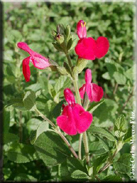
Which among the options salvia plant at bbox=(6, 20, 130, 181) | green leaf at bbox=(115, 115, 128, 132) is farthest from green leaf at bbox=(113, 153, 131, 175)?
green leaf at bbox=(115, 115, 128, 132)

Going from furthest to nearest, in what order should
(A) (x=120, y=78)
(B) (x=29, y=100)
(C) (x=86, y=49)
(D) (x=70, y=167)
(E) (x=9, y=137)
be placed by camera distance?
(A) (x=120, y=78) → (E) (x=9, y=137) → (D) (x=70, y=167) → (B) (x=29, y=100) → (C) (x=86, y=49)

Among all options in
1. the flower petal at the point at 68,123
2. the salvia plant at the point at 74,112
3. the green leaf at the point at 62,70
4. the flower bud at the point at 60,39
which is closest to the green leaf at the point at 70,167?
the salvia plant at the point at 74,112

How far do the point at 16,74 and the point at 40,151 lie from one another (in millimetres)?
496

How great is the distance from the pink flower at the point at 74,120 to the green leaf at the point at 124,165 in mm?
279

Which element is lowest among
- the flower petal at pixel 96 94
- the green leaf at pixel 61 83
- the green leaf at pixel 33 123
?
the green leaf at pixel 33 123

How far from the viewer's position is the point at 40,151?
1093 millimetres

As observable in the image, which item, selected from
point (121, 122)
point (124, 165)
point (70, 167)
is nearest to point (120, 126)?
point (121, 122)

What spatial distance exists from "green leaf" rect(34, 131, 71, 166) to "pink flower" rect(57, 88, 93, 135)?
282 millimetres

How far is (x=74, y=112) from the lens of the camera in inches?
33.3

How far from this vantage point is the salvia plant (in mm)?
A: 811

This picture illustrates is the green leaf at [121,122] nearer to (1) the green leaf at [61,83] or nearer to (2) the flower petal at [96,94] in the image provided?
(2) the flower petal at [96,94]

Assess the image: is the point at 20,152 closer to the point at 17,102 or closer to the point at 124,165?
the point at 17,102

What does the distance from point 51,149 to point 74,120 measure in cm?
33

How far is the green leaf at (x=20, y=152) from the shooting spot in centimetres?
123
